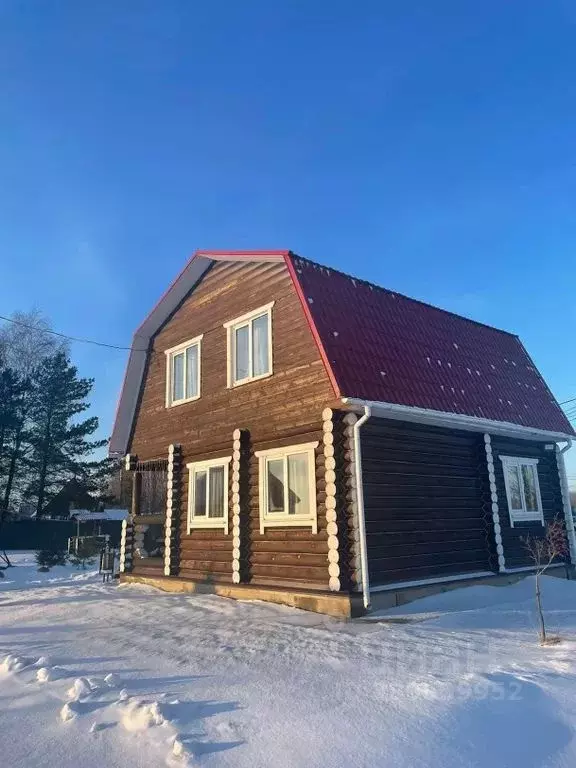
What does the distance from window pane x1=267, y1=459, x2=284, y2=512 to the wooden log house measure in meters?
0.03

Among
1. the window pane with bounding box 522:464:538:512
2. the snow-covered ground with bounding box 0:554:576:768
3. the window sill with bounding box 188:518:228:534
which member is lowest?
the snow-covered ground with bounding box 0:554:576:768

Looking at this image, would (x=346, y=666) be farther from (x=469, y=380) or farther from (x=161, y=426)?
(x=161, y=426)

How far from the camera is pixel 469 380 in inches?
488

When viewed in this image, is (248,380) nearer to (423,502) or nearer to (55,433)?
(423,502)

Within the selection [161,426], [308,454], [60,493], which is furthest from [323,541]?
[60,493]

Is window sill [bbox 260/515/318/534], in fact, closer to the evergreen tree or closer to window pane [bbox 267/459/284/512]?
window pane [bbox 267/459/284/512]

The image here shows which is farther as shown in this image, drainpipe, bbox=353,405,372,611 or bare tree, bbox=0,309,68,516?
bare tree, bbox=0,309,68,516

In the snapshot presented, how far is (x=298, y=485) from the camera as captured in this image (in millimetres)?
10367

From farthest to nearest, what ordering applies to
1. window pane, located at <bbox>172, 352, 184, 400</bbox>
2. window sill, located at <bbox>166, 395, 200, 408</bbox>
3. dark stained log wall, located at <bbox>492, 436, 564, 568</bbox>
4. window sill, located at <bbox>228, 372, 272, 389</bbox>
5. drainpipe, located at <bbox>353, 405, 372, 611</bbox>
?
window pane, located at <bbox>172, 352, 184, 400</bbox> < window sill, located at <bbox>166, 395, 200, 408</bbox> < dark stained log wall, located at <bbox>492, 436, 564, 568</bbox> < window sill, located at <bbox>228, 372, 272, 389</bbox> < drainpipe, located at <bbox>353, 405, 372, 611</bbox>

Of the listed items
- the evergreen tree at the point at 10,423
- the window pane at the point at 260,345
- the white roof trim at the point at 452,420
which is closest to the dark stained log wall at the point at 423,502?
the white roof trim at the point at 452,420

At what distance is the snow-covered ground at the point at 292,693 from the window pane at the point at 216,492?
342cm

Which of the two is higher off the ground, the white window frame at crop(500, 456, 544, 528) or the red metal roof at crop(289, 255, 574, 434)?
the red metal roof at crop(289, 255, 574, 434)

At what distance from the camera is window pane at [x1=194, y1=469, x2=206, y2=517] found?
12.8 meters

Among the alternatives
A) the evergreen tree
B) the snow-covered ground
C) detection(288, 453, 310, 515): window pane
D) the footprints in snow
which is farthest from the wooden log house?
the evergreen tree
